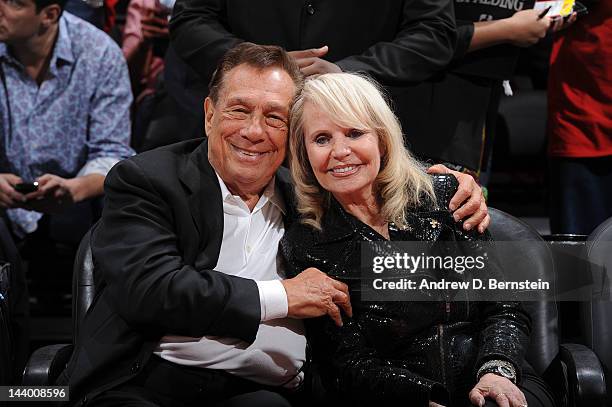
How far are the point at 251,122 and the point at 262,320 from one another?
0.48 meters

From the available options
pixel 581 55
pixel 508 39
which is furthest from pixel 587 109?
pixel 508 39

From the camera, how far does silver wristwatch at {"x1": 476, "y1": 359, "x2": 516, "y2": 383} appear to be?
7.60ft

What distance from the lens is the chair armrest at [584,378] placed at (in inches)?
93.4

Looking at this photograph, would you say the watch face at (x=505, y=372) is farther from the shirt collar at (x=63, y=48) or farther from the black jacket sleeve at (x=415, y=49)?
the shirt collar at (x=63, y=48)

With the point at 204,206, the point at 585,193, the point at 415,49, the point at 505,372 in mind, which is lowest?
the point at 585,193

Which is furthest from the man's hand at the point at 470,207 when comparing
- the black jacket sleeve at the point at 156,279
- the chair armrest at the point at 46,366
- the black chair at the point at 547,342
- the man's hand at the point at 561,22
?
the man's hand at the point at 561,22

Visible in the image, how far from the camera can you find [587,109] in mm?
3619

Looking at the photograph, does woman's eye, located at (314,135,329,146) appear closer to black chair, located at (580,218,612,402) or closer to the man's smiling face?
the man's smiling face

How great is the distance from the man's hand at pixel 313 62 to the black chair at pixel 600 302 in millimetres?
859

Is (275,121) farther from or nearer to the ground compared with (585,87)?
farther from the ground

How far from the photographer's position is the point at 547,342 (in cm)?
267

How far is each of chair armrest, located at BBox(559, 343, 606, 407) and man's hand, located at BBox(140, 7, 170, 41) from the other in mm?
2213

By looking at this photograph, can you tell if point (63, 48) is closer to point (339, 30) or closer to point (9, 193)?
point (9, 193)

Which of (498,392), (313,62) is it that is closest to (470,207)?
(498,392)
